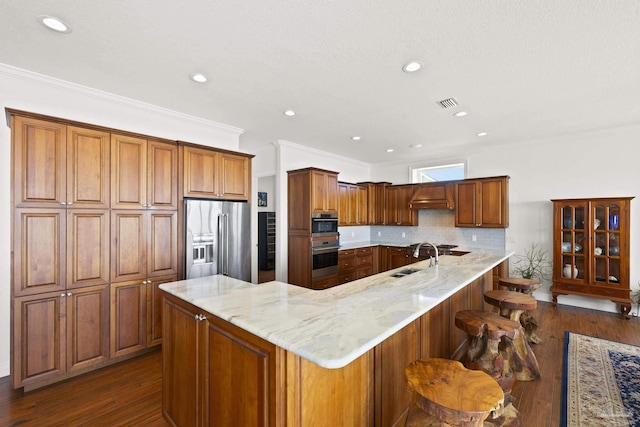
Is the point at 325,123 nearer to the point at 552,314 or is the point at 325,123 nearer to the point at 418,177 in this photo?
the point at 418,177

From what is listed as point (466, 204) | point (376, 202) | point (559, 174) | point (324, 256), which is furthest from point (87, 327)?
point (559, 174)

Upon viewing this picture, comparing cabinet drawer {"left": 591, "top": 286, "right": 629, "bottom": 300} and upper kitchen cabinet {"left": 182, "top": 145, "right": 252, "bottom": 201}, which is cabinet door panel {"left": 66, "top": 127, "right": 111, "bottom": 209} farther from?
cabinet drawer {"left": 591, "top": 286, "right": 629, "bottom": 300}

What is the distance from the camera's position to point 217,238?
134 inches

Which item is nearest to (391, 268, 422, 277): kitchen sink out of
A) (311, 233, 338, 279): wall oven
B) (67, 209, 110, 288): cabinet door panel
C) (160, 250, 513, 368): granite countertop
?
(160, 250, 513, 368): granite countertop

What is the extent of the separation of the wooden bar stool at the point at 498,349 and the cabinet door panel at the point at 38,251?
3512 millimetres

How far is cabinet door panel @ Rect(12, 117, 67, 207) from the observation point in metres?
2.32

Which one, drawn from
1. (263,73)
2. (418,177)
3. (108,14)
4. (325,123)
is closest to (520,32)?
(263,73)

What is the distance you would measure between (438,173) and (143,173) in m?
5.59

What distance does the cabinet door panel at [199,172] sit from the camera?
326cm

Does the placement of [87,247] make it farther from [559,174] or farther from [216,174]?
[559,174]

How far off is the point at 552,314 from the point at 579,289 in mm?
600

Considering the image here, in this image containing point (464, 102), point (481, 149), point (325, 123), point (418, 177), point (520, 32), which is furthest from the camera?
point (418, 177)

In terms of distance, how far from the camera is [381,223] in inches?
261

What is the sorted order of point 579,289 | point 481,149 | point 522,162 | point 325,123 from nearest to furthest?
1. point 325,123
2. point 579,289
3. point 522,162
4. point 481,149
